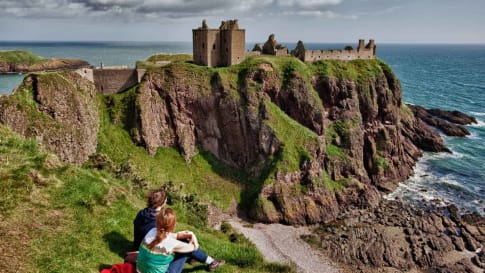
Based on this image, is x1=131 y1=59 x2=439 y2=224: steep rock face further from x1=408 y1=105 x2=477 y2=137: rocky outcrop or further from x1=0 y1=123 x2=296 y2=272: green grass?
x1=0 y1=123 x2=296 y2=272: green grass

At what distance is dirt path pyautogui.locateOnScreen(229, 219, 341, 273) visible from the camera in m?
39.0

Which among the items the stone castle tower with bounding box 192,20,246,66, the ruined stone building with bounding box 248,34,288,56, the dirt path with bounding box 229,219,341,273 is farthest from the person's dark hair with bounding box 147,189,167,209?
the ruined stone building with bounding box 248,34,288,56

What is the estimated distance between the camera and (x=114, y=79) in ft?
173

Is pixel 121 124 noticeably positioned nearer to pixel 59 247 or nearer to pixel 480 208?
pixel 59 247

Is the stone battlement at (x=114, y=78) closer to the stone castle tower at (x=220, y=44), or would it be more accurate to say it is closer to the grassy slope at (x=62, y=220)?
the stone castle tower at (x=220, y=44)

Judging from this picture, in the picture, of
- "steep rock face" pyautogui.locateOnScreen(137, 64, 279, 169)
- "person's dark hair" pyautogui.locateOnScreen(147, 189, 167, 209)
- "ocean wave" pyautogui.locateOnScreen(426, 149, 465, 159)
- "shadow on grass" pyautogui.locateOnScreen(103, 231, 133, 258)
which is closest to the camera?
"person's dark hair" pyautogui.locateOnScreen(147, 189, 167, 209)

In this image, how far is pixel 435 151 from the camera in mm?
74000

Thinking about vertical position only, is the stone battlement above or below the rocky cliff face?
above

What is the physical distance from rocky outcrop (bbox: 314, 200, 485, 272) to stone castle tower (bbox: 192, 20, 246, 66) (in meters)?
33.4

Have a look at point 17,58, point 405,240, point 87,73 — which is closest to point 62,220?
point 87,73

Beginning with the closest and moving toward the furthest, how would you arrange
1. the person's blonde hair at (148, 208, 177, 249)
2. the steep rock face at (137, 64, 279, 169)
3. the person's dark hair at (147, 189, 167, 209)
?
the person's blonde hair at (148, 208, 177, 249) < the person's dark hair at (147, 189, 167, 209) < the steep rock face at (137, 64, 279, 169)

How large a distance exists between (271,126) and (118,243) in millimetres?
42154

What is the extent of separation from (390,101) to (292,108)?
81.0 feet

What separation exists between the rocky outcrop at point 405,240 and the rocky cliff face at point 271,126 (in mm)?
3943
